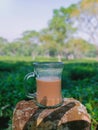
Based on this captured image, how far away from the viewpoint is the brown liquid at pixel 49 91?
182cm

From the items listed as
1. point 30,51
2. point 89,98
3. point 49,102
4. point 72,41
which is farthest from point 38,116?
point 30,51

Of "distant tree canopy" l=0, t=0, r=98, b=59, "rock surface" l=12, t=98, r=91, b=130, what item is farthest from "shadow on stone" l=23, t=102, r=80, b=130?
"distant tree canopy" l=0, t=0, r=98, b=59

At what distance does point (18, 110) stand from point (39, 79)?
25 centimetres

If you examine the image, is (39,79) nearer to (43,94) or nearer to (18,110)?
→ (43,94)

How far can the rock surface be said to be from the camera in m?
1.73

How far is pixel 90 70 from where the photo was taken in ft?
22.5

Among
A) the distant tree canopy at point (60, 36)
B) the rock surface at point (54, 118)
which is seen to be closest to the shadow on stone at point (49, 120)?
the rock surface at point (54, 118)

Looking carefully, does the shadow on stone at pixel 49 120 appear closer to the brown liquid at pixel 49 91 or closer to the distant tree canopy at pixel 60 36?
the brown liquid at pixel 49 91

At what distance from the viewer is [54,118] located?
1.75m

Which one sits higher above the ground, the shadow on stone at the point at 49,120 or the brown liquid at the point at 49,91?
the brown liquid at the point at 49,91

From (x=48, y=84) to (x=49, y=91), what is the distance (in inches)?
1.8

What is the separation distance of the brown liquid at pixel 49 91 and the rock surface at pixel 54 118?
5cm

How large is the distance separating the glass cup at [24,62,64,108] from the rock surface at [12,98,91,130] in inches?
1.8

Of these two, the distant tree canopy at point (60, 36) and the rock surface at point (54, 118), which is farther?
the distant tree canopy at point (60, 36)
